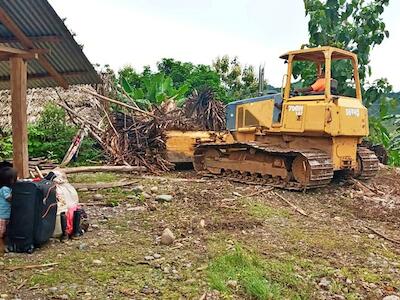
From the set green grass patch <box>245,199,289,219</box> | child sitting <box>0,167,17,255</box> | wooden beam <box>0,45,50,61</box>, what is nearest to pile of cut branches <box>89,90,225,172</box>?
green grass patch <box>245,199,289,219</box>

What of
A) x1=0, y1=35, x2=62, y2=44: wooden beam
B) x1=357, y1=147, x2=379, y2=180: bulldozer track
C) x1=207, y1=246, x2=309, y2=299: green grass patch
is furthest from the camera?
x1=357, y1=147, x2=379, y2=180: bulldozer track

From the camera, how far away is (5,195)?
17.4 feet

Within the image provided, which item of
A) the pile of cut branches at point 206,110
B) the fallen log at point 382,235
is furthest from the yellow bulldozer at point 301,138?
the pile of cut branches at point 206,110

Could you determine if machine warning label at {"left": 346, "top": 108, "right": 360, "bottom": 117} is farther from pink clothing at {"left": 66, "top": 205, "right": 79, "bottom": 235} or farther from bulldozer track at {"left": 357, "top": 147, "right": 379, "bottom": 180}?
pink clothing at {"left": 66, "top": 205, "right": 79, "bottom": 235}

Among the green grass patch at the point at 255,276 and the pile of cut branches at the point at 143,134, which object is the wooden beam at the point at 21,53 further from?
the pile of cut branches at the point at 143,134

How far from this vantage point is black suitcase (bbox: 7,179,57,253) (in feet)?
16.8

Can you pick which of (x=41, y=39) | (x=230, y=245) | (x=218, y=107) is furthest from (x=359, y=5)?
(x=230, y=245)

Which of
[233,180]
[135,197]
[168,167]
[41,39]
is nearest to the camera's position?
[41,39]

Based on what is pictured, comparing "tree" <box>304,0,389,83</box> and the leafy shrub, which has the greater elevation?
"tree" <box>304,0,389,83</box>

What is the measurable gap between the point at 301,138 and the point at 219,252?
4.92 meters

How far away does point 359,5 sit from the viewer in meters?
15.0

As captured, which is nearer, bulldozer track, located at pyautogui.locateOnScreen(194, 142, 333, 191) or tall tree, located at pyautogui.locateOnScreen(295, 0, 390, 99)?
bulldozer track, located at pyautogui.locateOnScreen(194, 142, 333, 191)

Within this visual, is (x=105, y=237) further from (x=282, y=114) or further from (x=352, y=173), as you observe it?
(x=352, y=173)

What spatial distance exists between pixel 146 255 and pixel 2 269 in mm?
1374
